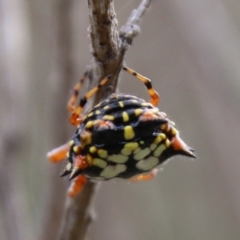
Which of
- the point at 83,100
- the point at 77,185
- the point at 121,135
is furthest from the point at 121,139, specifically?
the point at 77,185

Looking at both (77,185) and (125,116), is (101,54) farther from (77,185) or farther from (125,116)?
(77,185)

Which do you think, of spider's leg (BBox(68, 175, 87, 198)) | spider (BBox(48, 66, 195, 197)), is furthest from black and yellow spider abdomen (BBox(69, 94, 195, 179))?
spider's leg (BBox(68, 175, 87, 198))

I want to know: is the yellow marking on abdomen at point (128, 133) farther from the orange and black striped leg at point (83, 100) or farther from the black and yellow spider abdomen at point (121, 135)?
the orange and black striped leg at point (83, 100)

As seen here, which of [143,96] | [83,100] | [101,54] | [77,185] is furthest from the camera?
[143,96]

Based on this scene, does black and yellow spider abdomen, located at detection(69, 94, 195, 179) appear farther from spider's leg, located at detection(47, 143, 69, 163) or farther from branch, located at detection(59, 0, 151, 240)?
spider's leg, located at detection(47, 143, 69, 163)

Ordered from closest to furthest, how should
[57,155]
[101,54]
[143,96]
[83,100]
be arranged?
[101,54], [83,100], [57,155], [143,96]

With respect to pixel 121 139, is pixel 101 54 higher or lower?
higher

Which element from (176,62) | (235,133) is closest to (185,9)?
(235,133)

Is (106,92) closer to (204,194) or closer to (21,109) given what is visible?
(21,109)
